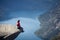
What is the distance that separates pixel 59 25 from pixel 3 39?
9735 mm

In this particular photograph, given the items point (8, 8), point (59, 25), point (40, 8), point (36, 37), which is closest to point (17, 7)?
point (8, 8)

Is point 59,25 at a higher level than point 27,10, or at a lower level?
lower

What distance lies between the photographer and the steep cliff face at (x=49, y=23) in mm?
14850

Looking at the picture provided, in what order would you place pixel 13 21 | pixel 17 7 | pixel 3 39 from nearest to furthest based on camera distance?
1. pixel 3 39
2. pixel 13 21
3. pixel 17 7

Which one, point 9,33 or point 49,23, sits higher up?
point 49,23

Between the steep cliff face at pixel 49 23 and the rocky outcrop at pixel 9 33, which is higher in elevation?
the steep cliff face at pixel 49 23

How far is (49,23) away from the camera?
594 inches

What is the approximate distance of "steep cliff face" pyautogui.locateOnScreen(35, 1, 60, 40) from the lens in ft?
48.7

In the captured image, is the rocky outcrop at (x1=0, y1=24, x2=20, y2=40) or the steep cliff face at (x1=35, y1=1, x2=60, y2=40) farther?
the steep cliff face at (x1=35, y1=1, x2=60, y2=40)

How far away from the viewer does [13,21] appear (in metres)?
13.8

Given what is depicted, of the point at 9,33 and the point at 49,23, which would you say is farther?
the point at 49,23

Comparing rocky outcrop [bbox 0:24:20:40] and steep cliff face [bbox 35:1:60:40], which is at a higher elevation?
steep cliff face [bbox 35:1:60:40]

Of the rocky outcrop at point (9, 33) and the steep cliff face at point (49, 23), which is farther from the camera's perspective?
the steep cliff face at point (49, 23)

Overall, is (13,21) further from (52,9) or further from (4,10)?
(52,9)
